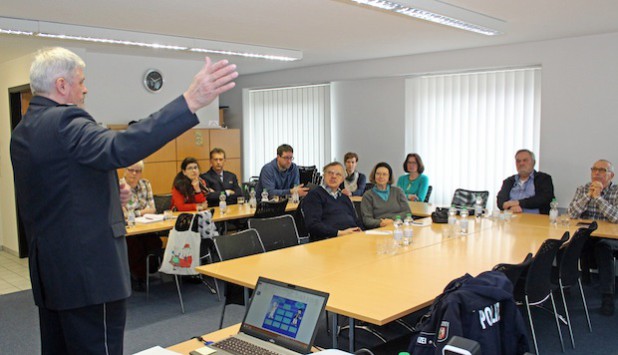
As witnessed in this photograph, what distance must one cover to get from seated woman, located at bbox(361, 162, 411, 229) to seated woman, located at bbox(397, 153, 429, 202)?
168cm

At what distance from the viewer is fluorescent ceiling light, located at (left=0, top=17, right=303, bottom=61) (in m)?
5.33

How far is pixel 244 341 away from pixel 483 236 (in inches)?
125

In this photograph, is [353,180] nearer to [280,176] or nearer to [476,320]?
[280,176]

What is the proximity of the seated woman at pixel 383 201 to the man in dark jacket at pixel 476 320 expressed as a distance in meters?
3.30

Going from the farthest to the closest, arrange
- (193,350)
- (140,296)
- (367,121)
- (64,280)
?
(367,121), (140,296), (193,350), (64,280)

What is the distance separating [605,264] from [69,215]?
4994 mm

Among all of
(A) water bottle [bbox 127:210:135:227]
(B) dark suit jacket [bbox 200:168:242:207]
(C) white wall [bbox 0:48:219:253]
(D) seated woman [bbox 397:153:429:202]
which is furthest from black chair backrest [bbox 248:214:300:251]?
(C) white wall [bbox 0:48:219:253]

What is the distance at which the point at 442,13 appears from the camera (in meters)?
4.89

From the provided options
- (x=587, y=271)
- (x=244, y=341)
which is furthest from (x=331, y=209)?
(x=244, y=341)

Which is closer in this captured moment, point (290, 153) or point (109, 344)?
point (109, 344)

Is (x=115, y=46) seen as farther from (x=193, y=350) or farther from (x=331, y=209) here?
(x=193, y=350)

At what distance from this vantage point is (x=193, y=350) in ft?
7.14

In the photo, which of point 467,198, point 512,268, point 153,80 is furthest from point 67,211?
point 153,80

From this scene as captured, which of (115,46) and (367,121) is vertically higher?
(115,46)
